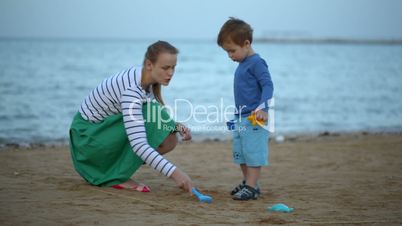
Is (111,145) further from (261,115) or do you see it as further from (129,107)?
(261,115)

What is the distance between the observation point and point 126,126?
4.16 m

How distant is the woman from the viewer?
13.6ft

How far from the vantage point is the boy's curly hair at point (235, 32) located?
14.4ft

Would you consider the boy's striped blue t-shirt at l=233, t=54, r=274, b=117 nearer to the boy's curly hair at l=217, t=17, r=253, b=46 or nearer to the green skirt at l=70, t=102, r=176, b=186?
the boy's curly hair at l=217, t=17, r=253, b=46

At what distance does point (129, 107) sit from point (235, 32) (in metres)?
1.04

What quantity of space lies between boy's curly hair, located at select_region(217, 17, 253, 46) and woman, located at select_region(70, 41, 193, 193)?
433mm

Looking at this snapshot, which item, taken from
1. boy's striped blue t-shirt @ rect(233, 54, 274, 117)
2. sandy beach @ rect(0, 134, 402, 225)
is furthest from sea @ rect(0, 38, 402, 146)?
boy's striped blue t-shirt @ rect(233, 54, 274, 117)

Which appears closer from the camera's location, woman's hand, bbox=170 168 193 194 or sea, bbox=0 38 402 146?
woman's hand, bbox=170 168 193 194

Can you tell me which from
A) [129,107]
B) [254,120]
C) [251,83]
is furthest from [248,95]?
[129,107]

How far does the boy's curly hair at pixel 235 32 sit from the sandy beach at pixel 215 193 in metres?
1.27

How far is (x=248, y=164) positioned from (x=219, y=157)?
253 centimetres

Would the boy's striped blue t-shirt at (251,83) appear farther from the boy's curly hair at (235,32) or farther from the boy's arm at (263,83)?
the boy's curly hair at (235,32)

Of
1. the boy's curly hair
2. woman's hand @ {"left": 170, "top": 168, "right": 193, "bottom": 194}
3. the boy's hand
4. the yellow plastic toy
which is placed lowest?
woman's hand @ {"left": 170, "top": 168, "right": 193, "bottom": 194}

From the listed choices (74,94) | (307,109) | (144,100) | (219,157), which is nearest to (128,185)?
(144,100)
